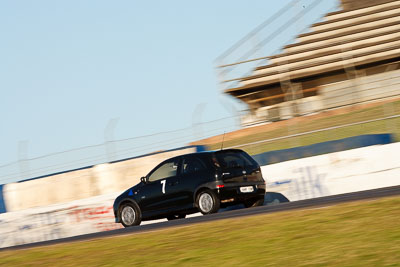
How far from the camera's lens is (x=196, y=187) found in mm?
14930

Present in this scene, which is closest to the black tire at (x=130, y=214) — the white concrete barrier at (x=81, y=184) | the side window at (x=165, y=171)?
the side window at (x=165, y=171)

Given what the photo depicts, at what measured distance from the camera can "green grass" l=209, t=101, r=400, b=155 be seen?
17344 mm

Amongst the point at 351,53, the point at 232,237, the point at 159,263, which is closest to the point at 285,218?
the point at 232,237

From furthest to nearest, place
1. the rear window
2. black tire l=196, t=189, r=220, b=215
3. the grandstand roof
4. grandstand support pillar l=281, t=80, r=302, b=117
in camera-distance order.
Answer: the grandstand roof → grandstand support pillar l=281, t=80, r=302, b=117 → the rear window → black tire l=196, t=189, r=220, b=215

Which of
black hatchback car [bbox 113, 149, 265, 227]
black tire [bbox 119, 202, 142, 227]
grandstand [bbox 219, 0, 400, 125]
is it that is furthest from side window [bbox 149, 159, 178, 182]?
grandstand [bbox 219, 0, 400, 125]

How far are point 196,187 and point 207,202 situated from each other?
404mm

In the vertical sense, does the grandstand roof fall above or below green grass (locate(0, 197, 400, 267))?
above

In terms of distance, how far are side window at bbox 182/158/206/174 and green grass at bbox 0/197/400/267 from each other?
3764 mm

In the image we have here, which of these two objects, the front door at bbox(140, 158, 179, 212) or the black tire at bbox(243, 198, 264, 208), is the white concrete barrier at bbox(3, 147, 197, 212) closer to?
the front door at bbox(140, 158, 179, 212)

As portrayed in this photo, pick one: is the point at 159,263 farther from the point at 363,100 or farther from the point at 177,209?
the point at 363,100

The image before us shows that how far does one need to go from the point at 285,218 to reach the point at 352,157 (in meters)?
6.71

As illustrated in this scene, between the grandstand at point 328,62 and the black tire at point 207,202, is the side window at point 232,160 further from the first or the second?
the grandstand at point 328,62

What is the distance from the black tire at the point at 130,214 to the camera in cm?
1609

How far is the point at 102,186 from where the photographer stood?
20.6 metres
